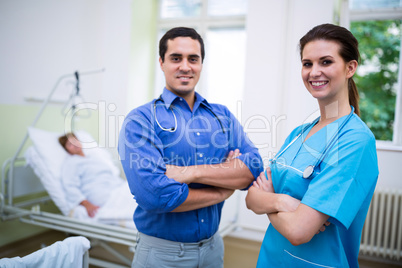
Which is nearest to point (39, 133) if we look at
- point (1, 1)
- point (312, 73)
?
point (1, 1)

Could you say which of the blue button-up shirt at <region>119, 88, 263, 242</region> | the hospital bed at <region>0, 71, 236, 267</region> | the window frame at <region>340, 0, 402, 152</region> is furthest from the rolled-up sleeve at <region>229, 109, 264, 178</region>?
the window frame at <region>340, 0, 402, 152</region>

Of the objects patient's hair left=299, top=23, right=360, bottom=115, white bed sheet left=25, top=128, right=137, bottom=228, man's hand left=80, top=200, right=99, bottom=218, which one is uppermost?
patient's hair left=299, top=23, right=360, bottom=115

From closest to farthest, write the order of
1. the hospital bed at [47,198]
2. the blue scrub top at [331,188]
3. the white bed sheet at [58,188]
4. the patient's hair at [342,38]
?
1. the blue scrub top at [331,188]
2. the patient's hair at [342,38]
3. the hospital bed at [47,198]
4. the white bed sheet at [58,188]

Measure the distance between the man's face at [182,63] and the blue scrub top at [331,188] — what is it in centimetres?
46

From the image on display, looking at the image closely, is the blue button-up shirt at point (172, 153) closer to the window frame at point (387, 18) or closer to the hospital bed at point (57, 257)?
the hospital bed at point (57, 257)

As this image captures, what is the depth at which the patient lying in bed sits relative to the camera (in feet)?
7.88

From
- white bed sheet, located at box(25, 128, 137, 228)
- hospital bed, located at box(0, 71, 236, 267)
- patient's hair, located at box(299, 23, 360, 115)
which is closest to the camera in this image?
patient's hair, located at box(299, 23, 360, 115)

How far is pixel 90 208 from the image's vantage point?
237 cm

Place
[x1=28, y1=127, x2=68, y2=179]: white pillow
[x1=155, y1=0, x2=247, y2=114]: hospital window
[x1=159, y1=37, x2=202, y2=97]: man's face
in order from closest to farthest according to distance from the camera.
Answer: [x1=159, y1=37, x2=202, y2=97]: man's face → [x1=28, y1=127, x2=68, y2=179]: white pillow → [x1=155, y1=0, x2=247, y2=114]: hospital window

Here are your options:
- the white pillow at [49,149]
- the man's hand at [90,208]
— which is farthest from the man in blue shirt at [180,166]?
the white pillow at [49,149]

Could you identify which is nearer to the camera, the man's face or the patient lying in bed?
the man's face

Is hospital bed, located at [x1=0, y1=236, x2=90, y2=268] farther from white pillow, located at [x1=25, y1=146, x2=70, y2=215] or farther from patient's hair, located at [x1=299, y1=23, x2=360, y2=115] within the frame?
white pillow, located at [x1=25, y1=146, x2=70, y2=215]

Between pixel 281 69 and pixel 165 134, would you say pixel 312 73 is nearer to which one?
pixel 165 134

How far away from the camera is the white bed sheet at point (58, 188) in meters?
2.16
